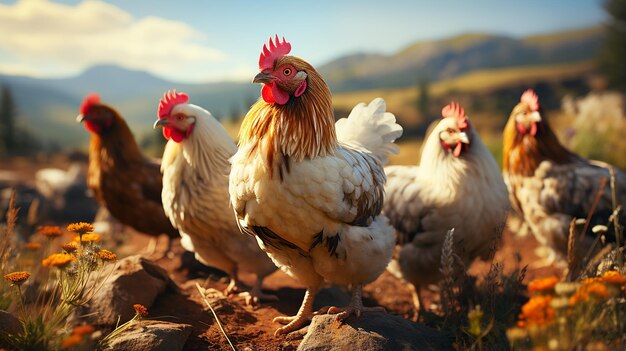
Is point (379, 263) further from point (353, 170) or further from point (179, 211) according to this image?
point (179, 211)

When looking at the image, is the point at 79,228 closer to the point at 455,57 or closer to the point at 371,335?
the point at 371,335

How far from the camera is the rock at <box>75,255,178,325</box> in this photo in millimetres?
3491

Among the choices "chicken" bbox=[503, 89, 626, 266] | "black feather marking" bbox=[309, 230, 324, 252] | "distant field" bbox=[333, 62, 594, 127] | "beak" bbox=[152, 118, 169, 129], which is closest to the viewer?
"black feather marking" bbox=[309, 230, 324, 252]

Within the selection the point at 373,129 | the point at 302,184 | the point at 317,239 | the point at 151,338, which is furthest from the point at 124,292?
the point at 373,129

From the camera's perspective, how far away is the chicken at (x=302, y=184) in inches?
117

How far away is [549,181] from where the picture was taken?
5.26 metres

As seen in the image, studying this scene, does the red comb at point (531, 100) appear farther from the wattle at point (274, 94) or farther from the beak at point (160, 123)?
the beak at point (160, 123)

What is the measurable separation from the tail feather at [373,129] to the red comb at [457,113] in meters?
0.56

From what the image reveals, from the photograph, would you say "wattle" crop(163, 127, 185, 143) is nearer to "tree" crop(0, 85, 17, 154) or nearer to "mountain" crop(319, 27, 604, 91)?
"tree" crop(0, 85, 17, 154)

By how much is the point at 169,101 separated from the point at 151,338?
7.61 ft

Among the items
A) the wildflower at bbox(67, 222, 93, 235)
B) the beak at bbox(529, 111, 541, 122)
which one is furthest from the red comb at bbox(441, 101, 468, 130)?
the wildflower at bbox(67, 222, 93, 235)

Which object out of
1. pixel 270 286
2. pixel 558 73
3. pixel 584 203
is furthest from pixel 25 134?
pixel 558 73

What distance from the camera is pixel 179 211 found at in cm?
433

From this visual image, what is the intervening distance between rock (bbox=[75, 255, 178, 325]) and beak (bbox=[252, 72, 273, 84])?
1.72 metres
